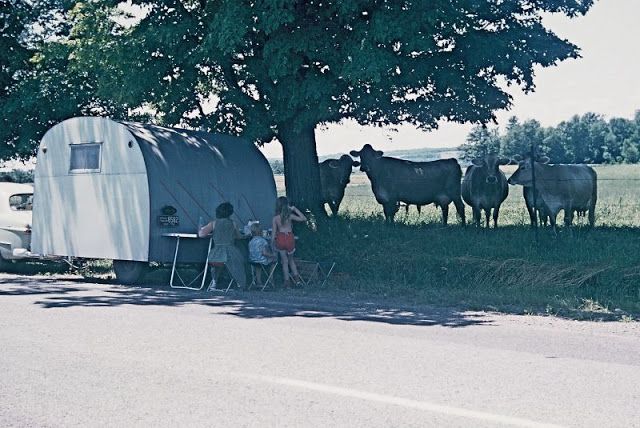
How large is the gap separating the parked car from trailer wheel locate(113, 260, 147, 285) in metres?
2.94

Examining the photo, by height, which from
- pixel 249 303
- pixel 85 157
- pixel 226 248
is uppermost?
pixel 85 157

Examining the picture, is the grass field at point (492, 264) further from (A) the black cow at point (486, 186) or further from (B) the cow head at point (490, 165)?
(B) the cow head at point (490, 165)

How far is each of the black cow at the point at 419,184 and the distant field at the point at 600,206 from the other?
20.9 inches

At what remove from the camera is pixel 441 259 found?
16391mm

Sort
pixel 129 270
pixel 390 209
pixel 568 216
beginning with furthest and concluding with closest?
1. pixel 390 209
2. pixel 568 216
3. pixel 129 270

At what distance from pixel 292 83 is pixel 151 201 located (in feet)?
13.5

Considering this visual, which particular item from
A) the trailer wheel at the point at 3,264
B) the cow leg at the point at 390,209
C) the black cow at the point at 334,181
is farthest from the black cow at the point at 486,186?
the trailer wheel at the point at 3,264

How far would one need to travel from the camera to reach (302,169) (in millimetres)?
21375

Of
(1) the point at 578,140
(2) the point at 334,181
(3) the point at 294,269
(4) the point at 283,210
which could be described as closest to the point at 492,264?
(3) the point at 294,269

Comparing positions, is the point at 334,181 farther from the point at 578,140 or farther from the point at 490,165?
the point at 578,140

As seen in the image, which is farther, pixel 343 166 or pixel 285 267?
pixel 343 166

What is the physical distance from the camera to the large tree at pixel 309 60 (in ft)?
57.9

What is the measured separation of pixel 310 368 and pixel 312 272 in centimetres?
821

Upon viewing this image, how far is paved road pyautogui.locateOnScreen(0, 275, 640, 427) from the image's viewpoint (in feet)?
22.8
